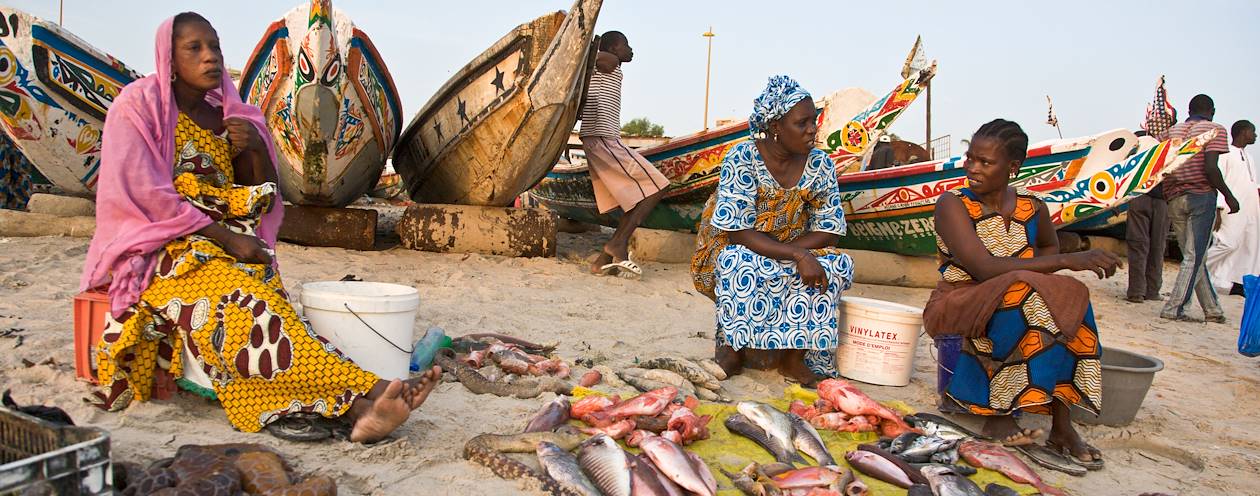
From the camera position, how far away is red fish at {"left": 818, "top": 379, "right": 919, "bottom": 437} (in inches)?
128

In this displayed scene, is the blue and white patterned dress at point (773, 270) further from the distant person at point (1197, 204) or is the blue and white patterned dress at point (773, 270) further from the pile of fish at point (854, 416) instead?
the distant person at point (1197, 204)

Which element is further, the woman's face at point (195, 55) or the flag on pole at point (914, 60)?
the flag on pole at point (914, 60)

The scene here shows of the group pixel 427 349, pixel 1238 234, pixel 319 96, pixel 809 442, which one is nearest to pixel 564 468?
pixel 809 442

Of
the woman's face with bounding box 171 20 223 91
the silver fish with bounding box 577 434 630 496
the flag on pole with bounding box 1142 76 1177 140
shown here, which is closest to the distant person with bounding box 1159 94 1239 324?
the flag on pole with bounding box 1142 76 1177 140

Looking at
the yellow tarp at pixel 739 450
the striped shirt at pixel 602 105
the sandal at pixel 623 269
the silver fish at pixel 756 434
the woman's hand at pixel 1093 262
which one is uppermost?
the striped shirt at pixel 602 105

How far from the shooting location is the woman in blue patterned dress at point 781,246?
154 inches

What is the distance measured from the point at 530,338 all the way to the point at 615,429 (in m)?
1.81

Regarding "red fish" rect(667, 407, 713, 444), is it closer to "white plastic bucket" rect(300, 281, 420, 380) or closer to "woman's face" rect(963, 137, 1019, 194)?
"white plastic bucket" rect(300, 281, 420, 380)

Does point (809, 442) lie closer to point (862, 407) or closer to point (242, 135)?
point (862, 407)

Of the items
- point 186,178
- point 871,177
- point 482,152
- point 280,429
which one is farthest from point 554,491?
point 871,177

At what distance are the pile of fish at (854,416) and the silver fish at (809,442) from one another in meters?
0.19

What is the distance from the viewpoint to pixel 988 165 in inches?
132

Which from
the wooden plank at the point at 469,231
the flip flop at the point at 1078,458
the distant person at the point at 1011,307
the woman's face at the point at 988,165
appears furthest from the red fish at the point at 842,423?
the wooden plank at the point at 469,231

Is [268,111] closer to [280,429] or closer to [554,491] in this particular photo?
[280,429]
